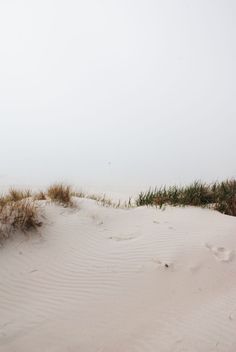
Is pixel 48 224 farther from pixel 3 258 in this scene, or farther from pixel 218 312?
pixel 218 312

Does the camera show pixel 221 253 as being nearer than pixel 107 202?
Yes

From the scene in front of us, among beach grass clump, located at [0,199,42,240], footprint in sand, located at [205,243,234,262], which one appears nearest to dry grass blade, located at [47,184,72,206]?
beach grass clump, located at [0,199,42,240]

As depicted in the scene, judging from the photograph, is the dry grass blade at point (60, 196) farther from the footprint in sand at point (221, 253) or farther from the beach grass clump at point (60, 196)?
the footprint in sand at point (221, 253)

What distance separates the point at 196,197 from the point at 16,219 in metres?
5.06

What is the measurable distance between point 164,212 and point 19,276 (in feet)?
11.6

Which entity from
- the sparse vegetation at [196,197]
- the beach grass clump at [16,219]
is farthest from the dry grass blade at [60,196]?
the sparse vegetation at [196,197]

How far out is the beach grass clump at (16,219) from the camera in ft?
14.1

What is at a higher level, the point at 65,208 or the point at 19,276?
the point at 65,208

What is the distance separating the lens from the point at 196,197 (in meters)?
8.09

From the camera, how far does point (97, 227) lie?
211 inches

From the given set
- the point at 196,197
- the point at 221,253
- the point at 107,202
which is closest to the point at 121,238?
the point at 221,253

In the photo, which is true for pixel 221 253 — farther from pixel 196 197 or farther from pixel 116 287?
pixel 196 197

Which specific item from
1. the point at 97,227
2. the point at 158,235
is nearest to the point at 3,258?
the point at 97,227

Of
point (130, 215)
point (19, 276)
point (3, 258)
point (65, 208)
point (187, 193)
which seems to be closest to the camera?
point (19, 276)
